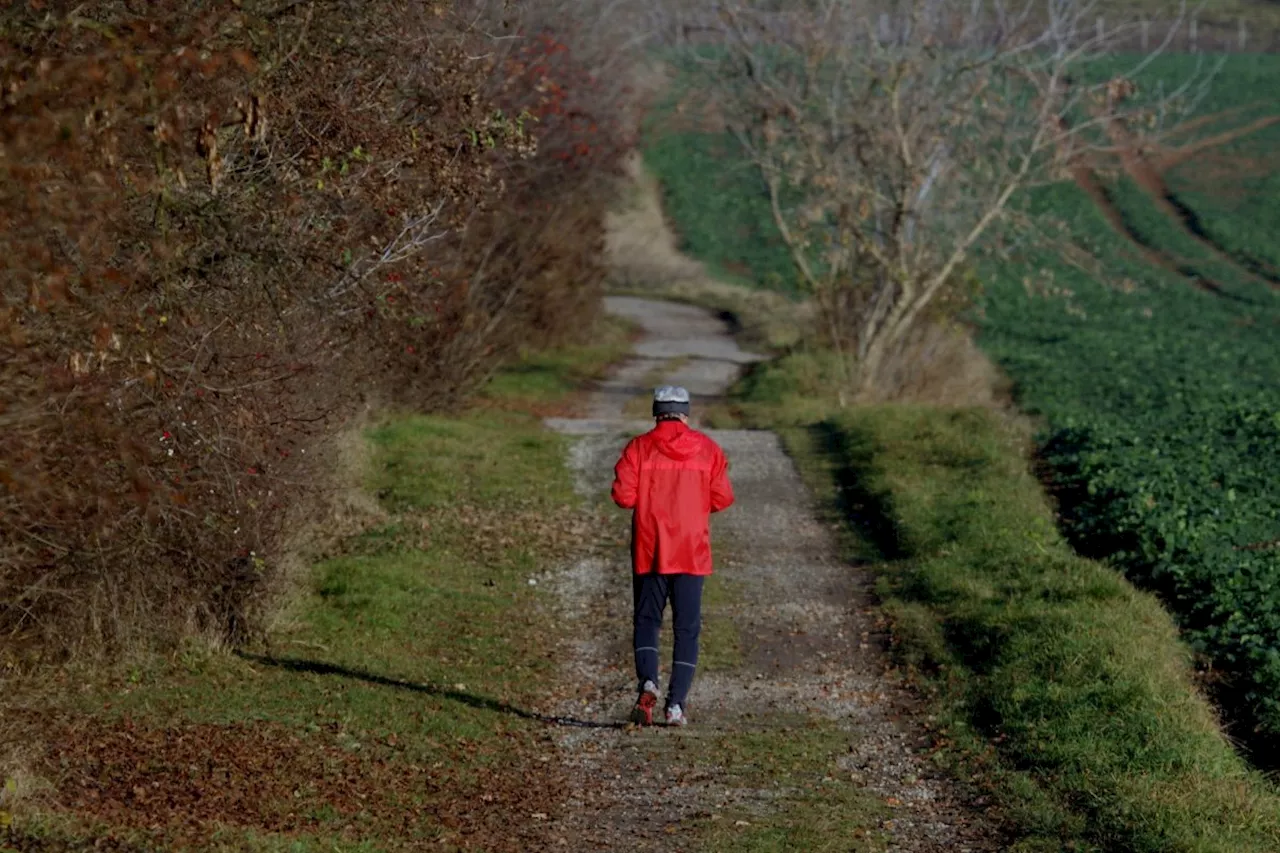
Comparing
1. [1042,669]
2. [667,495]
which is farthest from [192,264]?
[1042,669]

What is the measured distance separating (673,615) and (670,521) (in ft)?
2.11

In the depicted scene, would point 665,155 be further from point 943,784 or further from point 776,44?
point 943,784

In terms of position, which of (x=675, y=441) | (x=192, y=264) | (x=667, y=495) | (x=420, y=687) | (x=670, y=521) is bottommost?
(x=420, y=687)

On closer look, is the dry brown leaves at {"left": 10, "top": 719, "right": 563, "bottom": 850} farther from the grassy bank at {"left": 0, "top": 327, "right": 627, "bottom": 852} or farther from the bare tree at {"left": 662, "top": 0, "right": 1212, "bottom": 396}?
the bare tree at {"left": 662, "top": 0, "right": 1212, "bottom": 396}

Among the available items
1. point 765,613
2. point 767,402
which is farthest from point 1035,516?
point 767,402

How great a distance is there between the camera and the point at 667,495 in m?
10.4

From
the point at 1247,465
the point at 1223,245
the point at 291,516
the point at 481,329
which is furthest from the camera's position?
the point at 1223,245

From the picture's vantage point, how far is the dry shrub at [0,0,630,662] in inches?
236

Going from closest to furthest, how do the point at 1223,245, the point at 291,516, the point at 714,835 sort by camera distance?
the point at 714,835
the point at 291,516
the point at 1223,245

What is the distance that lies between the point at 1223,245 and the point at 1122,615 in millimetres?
55748

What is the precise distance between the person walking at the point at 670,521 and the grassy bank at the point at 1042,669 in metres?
1.87

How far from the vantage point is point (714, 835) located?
343 inches

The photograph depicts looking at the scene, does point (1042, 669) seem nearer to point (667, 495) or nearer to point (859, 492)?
point (667, 495)

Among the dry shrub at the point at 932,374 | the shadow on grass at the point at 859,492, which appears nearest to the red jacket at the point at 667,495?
the shadow on grass at the point at 859,492
